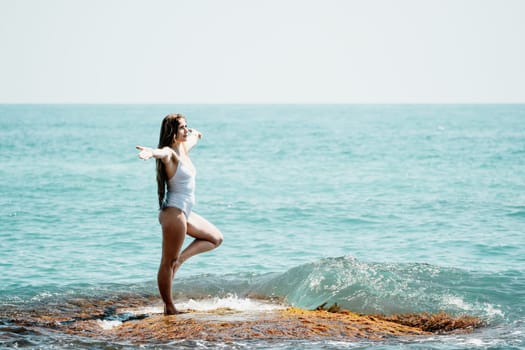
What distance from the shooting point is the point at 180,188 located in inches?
335

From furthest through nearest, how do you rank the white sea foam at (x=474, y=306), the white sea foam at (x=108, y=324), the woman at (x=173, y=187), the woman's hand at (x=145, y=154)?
the white sea foam at (x=474, y=306), the white sea foam at (x=108, y=324), the woman at (x=173, y=187), the woman's hand at (x=145, y=154)

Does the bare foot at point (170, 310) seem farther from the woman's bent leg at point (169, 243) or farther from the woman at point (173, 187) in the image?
the woman at point (173, 187)

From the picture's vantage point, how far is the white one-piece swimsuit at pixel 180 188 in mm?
8484

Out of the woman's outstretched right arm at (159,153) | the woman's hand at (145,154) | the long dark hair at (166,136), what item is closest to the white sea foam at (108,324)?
the long dark hair at (166,136)

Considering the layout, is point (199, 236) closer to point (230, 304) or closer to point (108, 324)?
point (108, 324)

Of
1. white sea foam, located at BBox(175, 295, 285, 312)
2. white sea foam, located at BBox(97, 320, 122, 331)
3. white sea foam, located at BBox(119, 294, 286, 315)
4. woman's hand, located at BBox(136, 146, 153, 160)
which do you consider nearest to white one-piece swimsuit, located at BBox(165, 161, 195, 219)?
woman's hand, located at BBox(136, 146, 153, 160)

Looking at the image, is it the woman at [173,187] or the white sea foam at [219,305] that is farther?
the white sea foam at [219,305]

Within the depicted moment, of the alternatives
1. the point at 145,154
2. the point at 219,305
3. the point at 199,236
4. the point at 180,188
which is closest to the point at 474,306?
the point at 219,305

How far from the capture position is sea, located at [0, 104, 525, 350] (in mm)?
10336

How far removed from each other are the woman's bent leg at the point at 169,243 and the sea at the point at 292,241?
113cm

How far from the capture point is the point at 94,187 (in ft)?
92.6

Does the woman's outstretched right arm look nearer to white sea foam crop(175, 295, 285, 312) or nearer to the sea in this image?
the sea

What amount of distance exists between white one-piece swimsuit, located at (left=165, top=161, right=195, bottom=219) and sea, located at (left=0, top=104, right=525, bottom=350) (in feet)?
5.13

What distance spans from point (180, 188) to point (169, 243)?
Answer: 658mm
